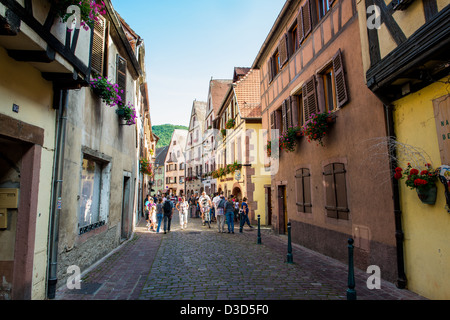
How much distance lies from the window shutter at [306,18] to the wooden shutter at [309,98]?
1.57 meters

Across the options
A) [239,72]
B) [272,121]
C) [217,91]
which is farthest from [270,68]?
[217,91]

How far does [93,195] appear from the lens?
7305 mm

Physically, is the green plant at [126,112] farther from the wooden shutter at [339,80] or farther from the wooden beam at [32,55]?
the wooden shutter at [339,80]

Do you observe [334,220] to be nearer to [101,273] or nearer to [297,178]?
[297,178]

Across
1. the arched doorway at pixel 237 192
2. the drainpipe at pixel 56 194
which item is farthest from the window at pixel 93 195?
the arched doorway at pixel 237 192

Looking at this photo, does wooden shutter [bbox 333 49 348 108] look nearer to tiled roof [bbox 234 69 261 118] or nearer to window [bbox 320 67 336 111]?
window [bbox 320 67 336 111]

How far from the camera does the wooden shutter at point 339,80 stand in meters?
6.98

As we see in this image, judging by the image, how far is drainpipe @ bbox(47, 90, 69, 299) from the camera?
15.3ft

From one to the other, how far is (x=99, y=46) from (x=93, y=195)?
3679 mm

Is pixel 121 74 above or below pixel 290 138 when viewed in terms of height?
above

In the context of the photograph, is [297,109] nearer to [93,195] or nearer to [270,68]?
[270,68]

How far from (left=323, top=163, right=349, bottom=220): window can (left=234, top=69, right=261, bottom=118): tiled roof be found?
403 inches

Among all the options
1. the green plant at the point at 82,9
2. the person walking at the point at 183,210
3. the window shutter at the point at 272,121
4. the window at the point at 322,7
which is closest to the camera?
the green plant at the point at 82,9
